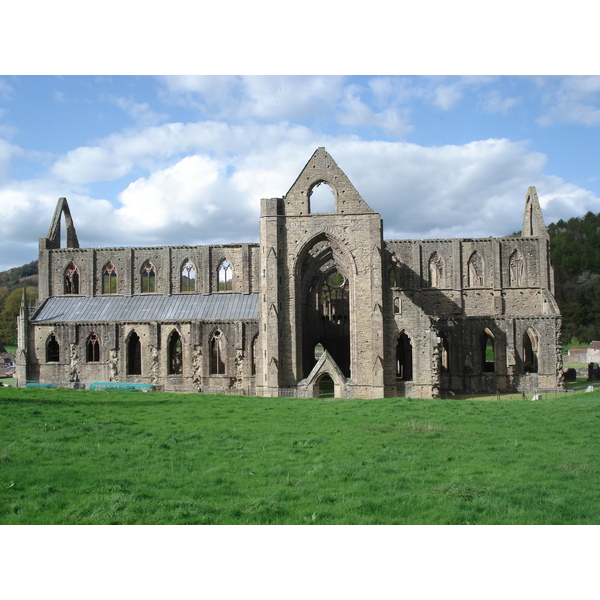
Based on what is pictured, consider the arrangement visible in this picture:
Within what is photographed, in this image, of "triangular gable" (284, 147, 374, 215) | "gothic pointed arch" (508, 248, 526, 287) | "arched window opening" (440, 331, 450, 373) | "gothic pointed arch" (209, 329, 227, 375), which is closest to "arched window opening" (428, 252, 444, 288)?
"arched window opening" (440, 331, 450, 373)

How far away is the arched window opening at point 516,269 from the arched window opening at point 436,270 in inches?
198

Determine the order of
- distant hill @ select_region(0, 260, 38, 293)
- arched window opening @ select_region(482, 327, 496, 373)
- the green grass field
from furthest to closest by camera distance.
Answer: distant hill @ select_region(0, 260, 38, 293) → arched window opening @ select_region(482, 327, 496, 373) → the green grass field

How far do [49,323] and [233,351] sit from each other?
13.5 metres

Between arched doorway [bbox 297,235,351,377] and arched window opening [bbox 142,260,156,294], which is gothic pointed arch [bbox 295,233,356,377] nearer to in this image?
arched doorway [bbox 297,235,351,377]

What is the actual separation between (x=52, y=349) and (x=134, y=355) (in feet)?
18.9

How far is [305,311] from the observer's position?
37.0 meters

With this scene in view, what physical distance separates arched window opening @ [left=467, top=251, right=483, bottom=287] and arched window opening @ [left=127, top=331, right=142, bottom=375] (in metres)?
24.5

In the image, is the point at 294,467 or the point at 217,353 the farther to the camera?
the point at 217,353

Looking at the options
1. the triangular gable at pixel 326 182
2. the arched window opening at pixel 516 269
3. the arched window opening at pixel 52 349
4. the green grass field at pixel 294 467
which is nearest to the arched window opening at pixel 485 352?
the arched window opening at pixel 516 269

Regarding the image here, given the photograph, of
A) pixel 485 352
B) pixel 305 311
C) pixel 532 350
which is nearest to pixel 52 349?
pixel 305 311

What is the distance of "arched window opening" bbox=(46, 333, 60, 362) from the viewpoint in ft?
129

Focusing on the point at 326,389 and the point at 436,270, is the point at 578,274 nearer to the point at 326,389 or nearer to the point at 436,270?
the point at 436,270

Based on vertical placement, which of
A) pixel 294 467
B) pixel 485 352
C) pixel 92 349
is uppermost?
pixel 92 349

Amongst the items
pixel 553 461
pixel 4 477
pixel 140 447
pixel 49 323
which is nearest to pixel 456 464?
pixel 553 461
